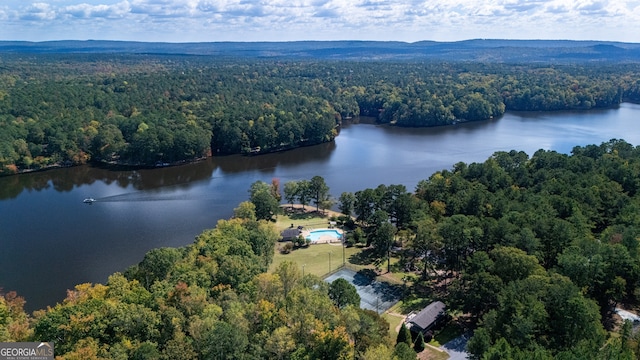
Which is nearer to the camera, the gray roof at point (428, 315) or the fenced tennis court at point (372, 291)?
the gray roof at point (428, 315)

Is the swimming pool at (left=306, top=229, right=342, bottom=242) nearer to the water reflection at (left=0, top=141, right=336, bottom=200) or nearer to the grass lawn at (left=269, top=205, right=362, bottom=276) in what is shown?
the grass lawn at (left=269, top=205, right=362, bottom=276)

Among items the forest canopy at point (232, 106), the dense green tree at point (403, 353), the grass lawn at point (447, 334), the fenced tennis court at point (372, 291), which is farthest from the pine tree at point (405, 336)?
the forest canopy at point (232, 106)

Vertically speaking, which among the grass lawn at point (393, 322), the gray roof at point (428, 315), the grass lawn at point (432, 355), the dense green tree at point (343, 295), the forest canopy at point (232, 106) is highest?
the forest canopy at point (232, 106)

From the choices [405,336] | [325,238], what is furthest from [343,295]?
[325,238]

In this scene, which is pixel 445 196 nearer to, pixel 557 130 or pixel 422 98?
pixel 557 130

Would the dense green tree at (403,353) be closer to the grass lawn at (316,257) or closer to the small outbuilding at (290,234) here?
the grass lawn at (316,257)

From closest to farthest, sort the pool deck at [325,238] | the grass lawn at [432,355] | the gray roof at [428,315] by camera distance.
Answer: the grass lawn at [432,355] → the gray roof at [428,315] → the pool deck at [325,238]

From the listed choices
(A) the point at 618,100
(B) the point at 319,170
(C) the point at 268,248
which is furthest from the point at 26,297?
(A) the point at 618,100
